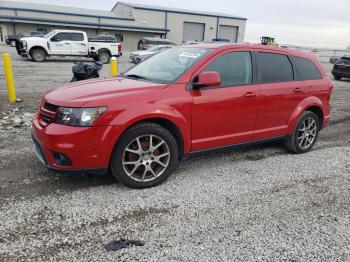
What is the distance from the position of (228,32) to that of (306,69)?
52661 millimetres

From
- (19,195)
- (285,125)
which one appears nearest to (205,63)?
(285,125)

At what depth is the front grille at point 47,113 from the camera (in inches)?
146

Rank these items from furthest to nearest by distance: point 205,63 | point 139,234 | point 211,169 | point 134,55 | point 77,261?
1. point 134,55
2. point 211,169
3. point 205,63
4. point 139,234
5. point 77,261

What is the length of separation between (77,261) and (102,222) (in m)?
0.61

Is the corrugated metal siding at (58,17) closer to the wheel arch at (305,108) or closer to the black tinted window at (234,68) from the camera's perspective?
the wheel arch at (305,108)

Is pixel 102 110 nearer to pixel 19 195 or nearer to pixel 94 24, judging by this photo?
pixel 19 195

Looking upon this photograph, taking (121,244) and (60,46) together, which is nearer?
(121,244)

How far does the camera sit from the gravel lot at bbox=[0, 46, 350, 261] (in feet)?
9.48

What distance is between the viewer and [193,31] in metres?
52.7

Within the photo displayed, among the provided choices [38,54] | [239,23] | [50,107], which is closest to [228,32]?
[239,23]

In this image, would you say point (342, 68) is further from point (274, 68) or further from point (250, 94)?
point (250, 94)

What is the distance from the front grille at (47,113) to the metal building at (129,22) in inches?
1738

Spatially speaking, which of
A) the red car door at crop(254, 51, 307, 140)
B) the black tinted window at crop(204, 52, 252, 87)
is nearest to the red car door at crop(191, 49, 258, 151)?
the black tinted window at crop(204, 52, 252, 87)

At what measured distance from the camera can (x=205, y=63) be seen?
4301 mm
